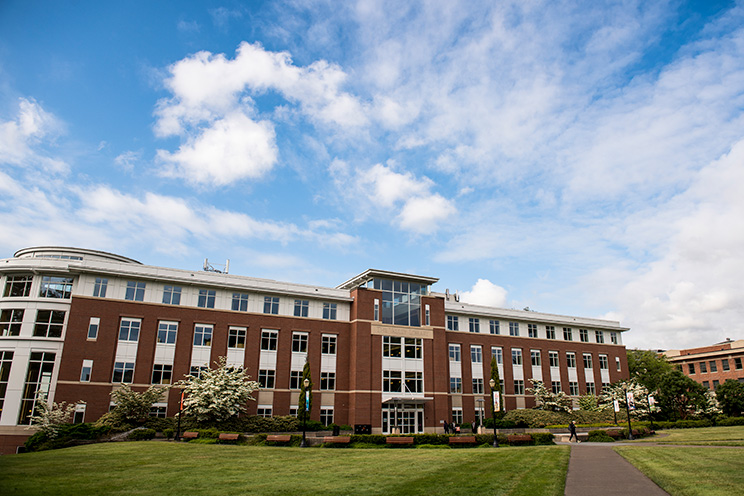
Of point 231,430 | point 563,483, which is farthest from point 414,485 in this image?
point 231,430

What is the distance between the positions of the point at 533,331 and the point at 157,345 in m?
43.0

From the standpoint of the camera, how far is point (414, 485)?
16203 millimetres

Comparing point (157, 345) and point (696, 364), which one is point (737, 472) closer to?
point (157, 345)

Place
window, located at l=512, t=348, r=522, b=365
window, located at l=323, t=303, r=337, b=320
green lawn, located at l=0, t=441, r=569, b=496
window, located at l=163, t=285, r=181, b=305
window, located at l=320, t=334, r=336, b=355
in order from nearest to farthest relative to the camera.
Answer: green lawn, located at l=0, t=441, r=569, b=496 → window, located at l=163, t=285, r=181, b=305 → window, located at l=320, t=334, r=336, b=355 → window, located at l=323, t=303, r=337, b=320 → window, located at l=512, t=348, r=522, b=365

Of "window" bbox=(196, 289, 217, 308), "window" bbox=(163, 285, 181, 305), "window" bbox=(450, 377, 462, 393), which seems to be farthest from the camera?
"window" bbox=(450, 377, 462, 393)

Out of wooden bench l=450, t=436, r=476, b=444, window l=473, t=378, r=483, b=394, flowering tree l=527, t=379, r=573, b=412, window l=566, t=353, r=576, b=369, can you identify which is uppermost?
window l=566, t=353, r=576, b=369

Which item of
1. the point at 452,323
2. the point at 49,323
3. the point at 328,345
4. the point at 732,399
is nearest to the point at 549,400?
the point at 452,323

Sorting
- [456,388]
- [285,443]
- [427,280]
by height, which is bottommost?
[285,443]

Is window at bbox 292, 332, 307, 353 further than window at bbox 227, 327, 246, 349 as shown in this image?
Yes

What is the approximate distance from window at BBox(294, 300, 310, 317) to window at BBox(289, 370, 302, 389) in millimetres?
5441

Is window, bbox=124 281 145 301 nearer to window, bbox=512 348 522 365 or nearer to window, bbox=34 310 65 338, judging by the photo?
window, bbox=34 310 65 338

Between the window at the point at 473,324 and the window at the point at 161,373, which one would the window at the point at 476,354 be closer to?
the window at the point at 473,324

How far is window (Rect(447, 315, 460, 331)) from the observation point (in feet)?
187

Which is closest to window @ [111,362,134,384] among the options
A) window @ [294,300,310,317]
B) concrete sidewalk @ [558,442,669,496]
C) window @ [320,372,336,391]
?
window @ [294,300,310,317]
